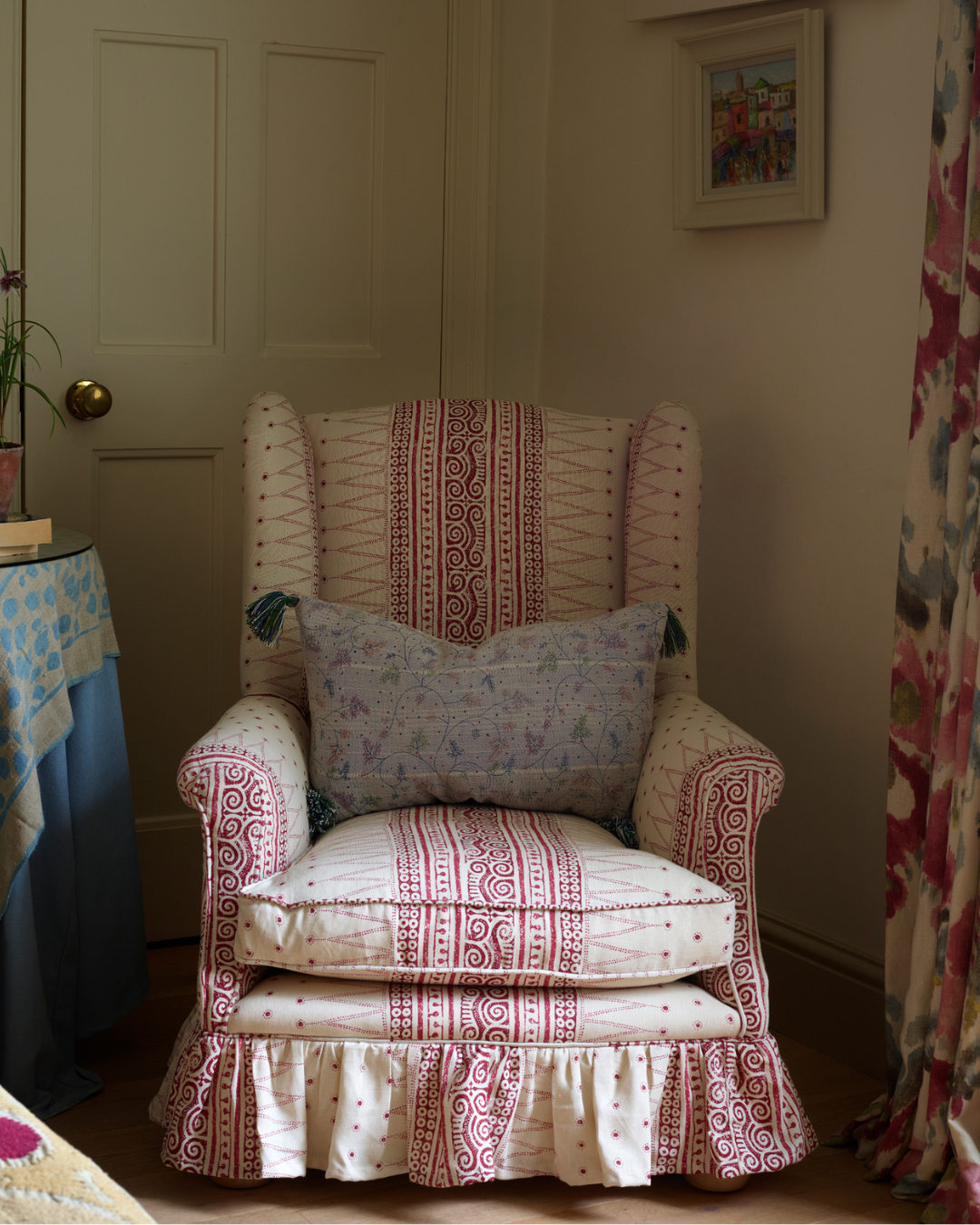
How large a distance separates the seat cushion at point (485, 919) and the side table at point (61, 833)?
1.21ft

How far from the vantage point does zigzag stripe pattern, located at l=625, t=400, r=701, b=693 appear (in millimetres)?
1920

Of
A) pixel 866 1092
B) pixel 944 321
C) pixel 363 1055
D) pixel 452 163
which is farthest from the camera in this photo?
pixel 452 163

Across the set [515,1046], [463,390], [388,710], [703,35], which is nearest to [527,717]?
[388,710]

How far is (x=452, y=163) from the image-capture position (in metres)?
2.47

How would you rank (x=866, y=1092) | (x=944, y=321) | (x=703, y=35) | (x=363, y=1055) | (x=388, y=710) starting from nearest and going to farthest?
(x=363, y=1055)
(x=944, y=321)
(x=388, y=710)
(x=866, y=1092)
(x=703, y=35)

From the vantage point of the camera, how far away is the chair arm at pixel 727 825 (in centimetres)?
152

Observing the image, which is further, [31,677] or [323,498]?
[323,498]

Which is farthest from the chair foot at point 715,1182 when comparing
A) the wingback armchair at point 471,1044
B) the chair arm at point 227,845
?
the chair arm at point 227,845

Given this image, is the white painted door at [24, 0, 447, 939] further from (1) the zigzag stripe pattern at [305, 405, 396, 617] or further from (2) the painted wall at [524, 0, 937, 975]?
(1) the zigzag stripe pattern at [305, 405, 396, 617]

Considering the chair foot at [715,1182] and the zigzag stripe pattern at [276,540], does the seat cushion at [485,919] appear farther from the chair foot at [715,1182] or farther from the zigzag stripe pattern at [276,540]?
the zigzag stripe pattern at [276,540]

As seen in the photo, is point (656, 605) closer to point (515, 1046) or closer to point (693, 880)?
point (693, 880)

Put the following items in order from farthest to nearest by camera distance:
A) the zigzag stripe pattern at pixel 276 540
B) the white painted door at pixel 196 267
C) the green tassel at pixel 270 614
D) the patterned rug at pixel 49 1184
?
the white painted door at pixel 196 267, the zigzag stripe pattern at pixel 276 540, the green tassel at pixel 270 614, the patterned rug at pixel 49 1184

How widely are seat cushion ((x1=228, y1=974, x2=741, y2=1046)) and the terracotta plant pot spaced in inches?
30.7

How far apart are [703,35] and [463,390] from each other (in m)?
0.81
